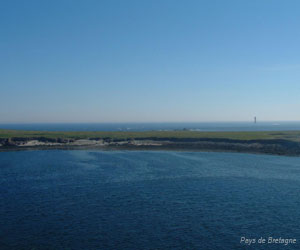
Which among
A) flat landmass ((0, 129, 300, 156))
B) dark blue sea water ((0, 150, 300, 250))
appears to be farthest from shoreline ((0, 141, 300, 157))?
dark blue sea water ((0, 150, 300, 250))

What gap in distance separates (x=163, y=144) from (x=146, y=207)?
235 ft

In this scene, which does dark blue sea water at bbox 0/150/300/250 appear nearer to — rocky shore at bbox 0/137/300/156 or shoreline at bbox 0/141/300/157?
shoreline at bbox 0/141/300/157

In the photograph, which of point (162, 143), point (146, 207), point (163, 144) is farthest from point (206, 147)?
point (146, 207)

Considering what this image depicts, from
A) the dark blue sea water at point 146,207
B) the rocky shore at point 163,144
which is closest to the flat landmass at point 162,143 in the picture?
the rocky shore at point 163,144

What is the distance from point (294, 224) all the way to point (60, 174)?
38.9m

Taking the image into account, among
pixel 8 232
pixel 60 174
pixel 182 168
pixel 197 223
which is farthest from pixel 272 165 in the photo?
pixel 8 232

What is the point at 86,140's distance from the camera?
113812mm

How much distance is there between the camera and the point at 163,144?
105 metres

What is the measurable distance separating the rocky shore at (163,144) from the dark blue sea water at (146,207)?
33.9 m

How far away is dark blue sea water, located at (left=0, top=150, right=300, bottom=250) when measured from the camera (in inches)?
1001

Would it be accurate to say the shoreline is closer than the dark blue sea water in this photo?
No

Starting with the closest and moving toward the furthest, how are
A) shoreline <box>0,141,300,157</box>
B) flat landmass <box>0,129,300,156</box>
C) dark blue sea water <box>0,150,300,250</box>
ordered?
dark blue sea water <box>0,150,300,250</box>, shoreline <box>0,141,300,157</box>, flat landmass <box>0,129,300,156</box>

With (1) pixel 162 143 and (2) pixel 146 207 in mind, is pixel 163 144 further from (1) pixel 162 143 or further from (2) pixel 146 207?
(2) pixel 146 207

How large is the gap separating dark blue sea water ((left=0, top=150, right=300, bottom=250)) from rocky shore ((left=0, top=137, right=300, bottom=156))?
33.9 meters
